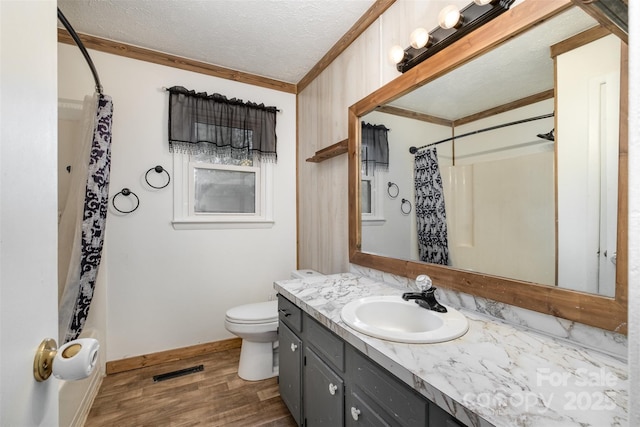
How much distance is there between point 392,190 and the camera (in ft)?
5.41

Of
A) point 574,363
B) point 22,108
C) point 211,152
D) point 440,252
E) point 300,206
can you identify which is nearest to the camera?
point 22,108

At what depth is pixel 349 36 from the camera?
1.99 meters

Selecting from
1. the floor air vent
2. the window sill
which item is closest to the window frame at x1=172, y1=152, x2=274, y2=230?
the window sill

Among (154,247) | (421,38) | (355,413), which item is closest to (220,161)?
(154,247)

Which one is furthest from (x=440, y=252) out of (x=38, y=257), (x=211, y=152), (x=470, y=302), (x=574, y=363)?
(x=211, y=152)

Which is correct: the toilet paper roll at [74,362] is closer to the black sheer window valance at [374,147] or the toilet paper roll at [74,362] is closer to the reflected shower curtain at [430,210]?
the reflected shower curtain at [430,210]

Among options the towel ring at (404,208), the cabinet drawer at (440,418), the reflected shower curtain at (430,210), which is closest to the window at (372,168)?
the towel ring at (404,208)

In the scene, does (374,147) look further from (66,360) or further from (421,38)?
(66,360)

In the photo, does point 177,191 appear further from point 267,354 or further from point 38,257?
point 38,257

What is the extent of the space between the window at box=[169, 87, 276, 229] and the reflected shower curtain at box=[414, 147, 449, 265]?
1.61 m

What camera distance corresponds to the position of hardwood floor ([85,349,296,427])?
1642 millimetres

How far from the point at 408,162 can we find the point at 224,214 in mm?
1722

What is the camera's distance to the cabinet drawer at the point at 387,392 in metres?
0.75

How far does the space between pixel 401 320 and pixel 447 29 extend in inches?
51.9
